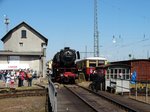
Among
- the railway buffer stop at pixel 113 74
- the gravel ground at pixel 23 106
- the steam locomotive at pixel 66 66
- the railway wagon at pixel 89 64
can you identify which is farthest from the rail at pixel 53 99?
the railway wagon at pixel 89 64

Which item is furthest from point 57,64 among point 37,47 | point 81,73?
point 37,47

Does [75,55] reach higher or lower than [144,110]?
higher

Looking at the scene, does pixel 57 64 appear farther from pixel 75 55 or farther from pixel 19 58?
pixel 19 58

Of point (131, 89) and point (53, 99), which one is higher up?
point (53, 99)

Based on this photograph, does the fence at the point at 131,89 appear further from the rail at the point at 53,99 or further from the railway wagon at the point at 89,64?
the railway wagon at the point at 89,64

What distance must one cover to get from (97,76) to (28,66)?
102 ft

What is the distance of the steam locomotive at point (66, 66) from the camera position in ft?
134

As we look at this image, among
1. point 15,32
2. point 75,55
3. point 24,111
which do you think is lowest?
point 24,111

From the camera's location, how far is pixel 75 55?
41.5 m

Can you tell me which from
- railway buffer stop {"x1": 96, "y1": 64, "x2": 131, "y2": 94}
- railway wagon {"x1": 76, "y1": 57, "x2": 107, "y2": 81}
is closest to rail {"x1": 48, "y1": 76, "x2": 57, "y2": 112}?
railway buffer stop {"x1": 96, "y1": 64, "x2": 131, "y2": 94}

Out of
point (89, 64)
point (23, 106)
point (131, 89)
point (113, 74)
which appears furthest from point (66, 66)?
point (23, 106)

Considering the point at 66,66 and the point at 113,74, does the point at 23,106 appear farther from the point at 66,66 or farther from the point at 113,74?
the point at 66,66

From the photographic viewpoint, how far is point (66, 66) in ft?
137

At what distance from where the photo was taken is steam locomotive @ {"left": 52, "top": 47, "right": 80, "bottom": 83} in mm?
40969
